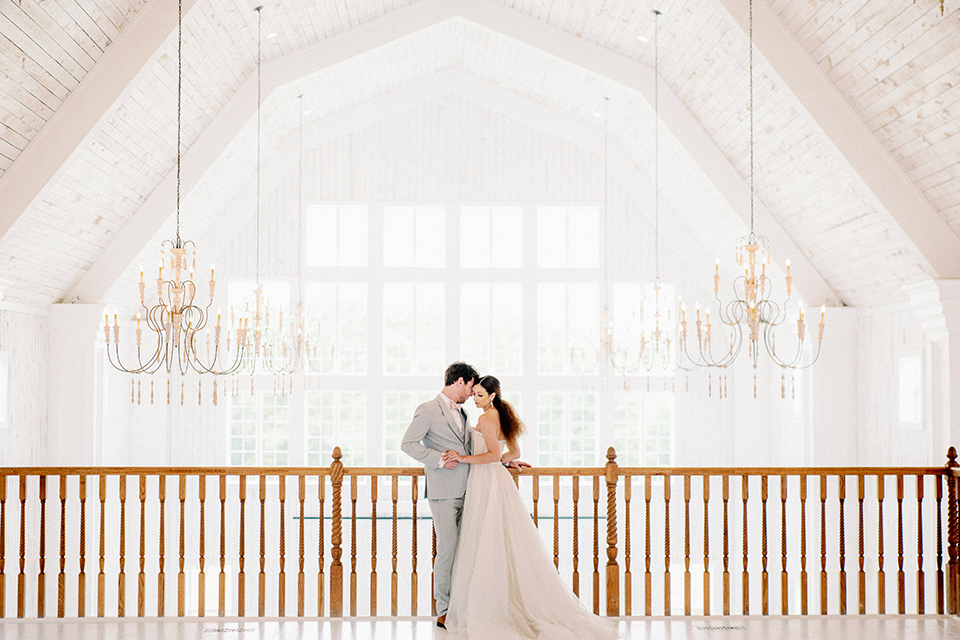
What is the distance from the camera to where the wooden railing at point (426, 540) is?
542 cm

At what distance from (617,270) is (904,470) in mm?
6466

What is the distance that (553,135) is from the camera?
11531mm

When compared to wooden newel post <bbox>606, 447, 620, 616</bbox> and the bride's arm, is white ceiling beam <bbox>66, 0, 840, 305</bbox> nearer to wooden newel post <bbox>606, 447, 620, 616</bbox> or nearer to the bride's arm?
wooden newel post <bbox>606, 447, 620, 616</bbox>

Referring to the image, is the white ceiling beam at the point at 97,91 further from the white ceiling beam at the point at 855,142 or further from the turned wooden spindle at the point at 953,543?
the turned wooden spindle at the point at 953,543

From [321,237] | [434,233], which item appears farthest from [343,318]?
[434,233]

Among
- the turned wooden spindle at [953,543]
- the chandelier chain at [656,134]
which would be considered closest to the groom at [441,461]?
the turned wooden spindle at [953,543]

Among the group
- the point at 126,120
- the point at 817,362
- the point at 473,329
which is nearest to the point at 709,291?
the point at 817,362

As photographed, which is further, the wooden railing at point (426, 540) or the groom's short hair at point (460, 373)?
the wooden railing at point (426, 540)

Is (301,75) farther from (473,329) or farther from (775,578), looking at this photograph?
(775,578)

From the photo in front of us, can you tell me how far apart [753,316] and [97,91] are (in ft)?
15.6

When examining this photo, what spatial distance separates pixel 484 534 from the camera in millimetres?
4855

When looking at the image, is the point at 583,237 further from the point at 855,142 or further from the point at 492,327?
the point at 855,142

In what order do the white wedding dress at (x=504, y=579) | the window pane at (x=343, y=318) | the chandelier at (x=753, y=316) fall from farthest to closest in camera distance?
1. the window pane at (x=343, y=318)
2. the chandelier at (x=753, y=316)
3. the white wedding dress at (x=504, y=579)

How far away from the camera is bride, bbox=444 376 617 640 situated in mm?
4734
